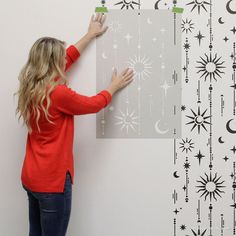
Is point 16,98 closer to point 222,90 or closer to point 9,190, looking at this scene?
point 9,190

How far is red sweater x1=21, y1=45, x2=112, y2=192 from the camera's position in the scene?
1.29 metres

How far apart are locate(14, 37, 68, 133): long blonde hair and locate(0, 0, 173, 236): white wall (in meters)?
0.24

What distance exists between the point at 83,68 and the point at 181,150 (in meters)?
0.64

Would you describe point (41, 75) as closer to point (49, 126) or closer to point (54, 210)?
point (49, 126)

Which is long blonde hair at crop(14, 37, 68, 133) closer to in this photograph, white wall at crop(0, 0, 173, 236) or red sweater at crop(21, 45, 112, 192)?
red sweater at crop(21, 45, 112, 192)

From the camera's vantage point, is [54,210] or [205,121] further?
[205,121]

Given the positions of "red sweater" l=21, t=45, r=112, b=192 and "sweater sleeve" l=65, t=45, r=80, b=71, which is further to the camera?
"sweater sleeve" l=65, t=45, r=80, b=71

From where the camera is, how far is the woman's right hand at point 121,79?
4.92 feet

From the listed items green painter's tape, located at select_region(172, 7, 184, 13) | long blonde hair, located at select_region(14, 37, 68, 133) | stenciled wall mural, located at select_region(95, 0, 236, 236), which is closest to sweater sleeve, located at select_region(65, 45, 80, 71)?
long blonde hair, located at select_region(14, 37, 68, 133)

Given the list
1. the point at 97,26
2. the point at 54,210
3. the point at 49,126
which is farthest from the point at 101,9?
the point at 54,210

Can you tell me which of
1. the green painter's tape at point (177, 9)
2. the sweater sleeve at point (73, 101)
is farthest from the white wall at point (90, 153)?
the green painter's tape at point (177, 9)

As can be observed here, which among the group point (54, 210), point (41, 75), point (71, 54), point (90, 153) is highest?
point (71, 54)

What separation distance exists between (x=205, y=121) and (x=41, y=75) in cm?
82

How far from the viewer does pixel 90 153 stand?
5.14 feet
